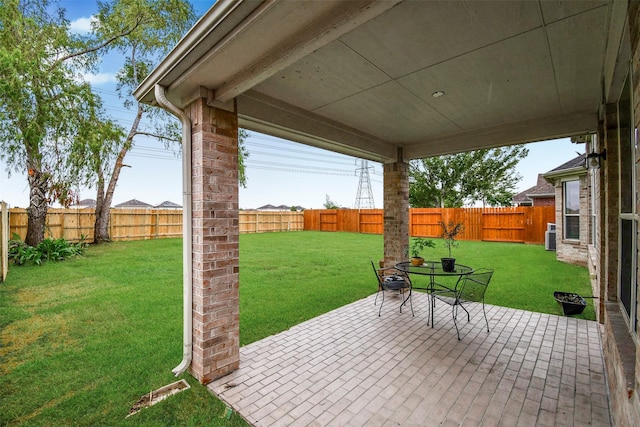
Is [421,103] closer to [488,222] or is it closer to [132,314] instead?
[132,314]

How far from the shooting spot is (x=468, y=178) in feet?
63.4

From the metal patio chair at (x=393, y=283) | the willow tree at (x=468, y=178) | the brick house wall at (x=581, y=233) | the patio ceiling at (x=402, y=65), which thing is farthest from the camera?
the willow tree at (x=468, y=178)

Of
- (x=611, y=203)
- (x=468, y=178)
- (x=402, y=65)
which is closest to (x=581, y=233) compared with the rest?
(x=611, y=203)

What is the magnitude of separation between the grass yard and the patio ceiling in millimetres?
2545

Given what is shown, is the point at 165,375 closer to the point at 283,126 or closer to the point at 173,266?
the point at 283,126

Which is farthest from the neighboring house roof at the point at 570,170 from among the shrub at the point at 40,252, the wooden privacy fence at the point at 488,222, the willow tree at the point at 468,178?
the shrub at the point at 40,252

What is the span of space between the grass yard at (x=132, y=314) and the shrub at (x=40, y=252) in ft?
1.40

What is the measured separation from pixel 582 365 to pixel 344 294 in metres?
3.29

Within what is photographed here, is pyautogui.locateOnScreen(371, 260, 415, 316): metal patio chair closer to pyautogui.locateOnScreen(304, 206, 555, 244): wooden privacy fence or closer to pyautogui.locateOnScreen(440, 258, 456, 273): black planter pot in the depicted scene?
pyautogui.locateOnScreen(440, 258, 456, 273): black planter pot

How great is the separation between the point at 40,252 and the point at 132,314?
20.6ft

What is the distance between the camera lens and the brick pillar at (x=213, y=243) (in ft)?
8.19

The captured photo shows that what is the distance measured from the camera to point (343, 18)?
152 cm

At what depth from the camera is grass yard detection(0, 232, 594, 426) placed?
224 cm

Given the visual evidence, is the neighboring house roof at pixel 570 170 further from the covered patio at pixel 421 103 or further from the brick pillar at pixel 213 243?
the brick pillar at pixel 213 243
